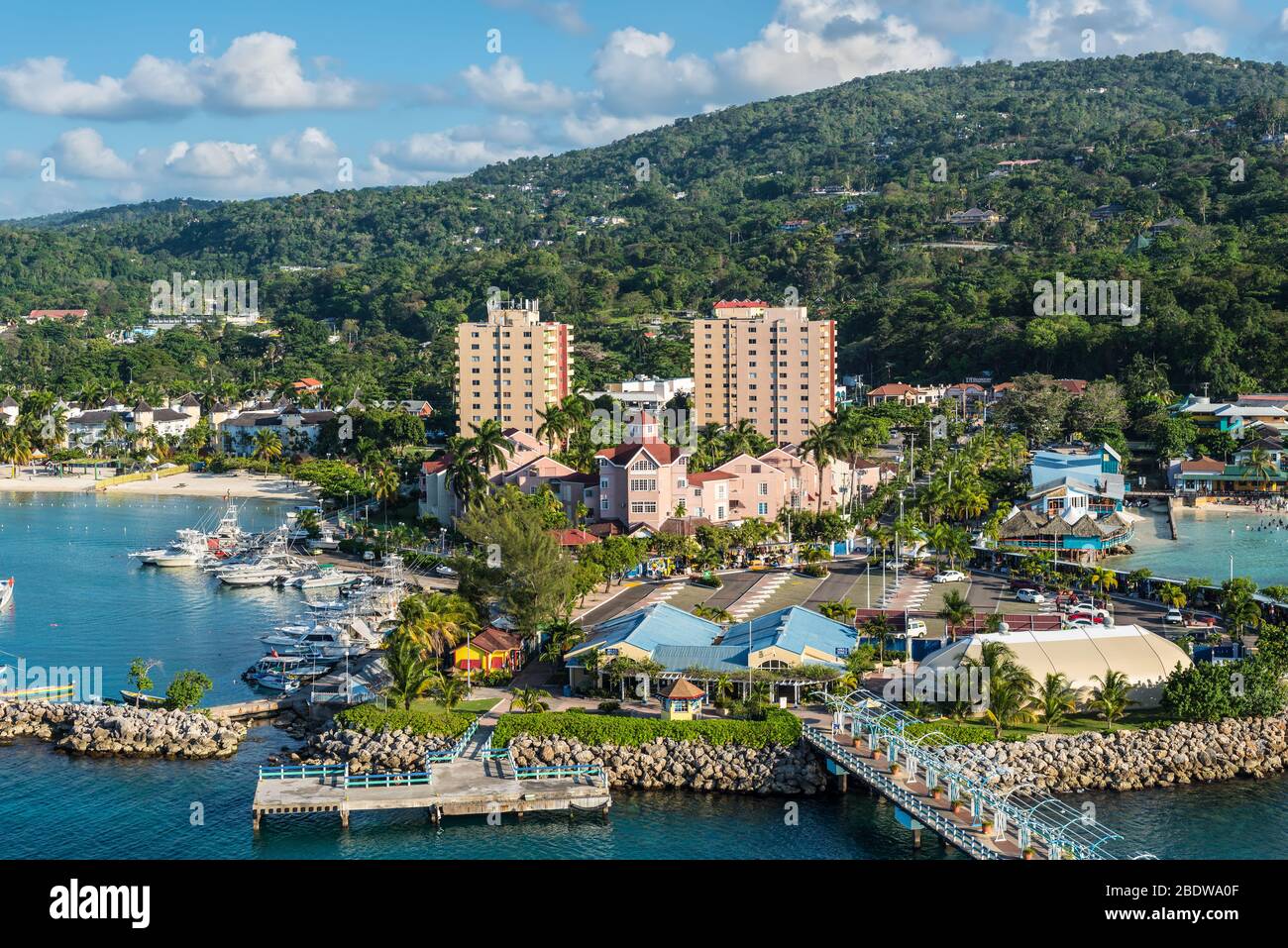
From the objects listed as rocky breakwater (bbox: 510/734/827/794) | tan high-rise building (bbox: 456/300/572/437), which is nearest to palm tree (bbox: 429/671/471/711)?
rocky breakwater (bbox: 510/734/827/794)

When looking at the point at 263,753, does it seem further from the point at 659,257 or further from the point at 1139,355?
the point at 659,257

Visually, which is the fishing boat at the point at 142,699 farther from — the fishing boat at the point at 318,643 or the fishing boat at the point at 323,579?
the fishing boat at the point at 323,579

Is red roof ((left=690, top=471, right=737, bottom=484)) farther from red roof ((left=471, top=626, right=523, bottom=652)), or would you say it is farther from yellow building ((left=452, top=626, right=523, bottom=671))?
yellow building ((left=452, top=626, right=523, bottom=671))

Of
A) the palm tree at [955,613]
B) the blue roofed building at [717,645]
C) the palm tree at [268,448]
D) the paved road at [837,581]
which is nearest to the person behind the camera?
the blue roofed building at [717,645]

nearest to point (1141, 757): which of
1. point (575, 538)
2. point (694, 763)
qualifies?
point (694, 763)

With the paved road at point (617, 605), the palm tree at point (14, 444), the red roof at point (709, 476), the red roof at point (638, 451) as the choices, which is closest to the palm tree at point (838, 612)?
the paved road at point (617, 605)
